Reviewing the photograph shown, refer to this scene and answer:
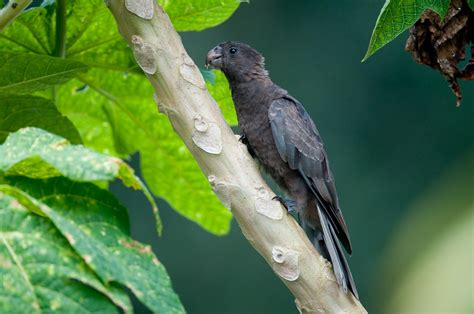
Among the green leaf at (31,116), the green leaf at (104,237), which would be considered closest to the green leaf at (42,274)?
the green leaf at (104,237)

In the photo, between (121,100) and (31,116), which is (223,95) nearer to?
(121,100)

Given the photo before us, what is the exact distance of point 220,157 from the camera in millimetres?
1633

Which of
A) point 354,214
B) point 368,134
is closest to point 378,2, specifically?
point 368,134

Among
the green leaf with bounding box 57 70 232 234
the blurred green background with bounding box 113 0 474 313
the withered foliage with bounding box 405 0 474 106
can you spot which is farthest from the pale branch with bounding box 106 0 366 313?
the blurred green background with bounding box 113 0 474 313

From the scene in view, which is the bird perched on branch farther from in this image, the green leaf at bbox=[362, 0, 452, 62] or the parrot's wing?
the green leaf at bbox=[362, 0, 452, 62]

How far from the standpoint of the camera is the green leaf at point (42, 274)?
43.8 inches

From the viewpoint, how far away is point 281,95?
238 centimetres

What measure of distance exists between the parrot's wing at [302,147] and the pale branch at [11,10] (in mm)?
865

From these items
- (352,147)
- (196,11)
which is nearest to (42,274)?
(196,11)

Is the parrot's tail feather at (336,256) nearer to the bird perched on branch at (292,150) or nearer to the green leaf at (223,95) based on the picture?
the bird perched on branch at (292,150)

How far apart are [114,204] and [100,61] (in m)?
0.66

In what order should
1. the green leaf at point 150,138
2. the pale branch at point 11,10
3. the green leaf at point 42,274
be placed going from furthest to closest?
the green leaf at point 150,138 → the pale branch at point 11,10 → the green leaf at point 42,274

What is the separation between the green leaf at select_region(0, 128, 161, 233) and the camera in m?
1.17

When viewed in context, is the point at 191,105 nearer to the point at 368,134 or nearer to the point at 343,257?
the point at 343,257
